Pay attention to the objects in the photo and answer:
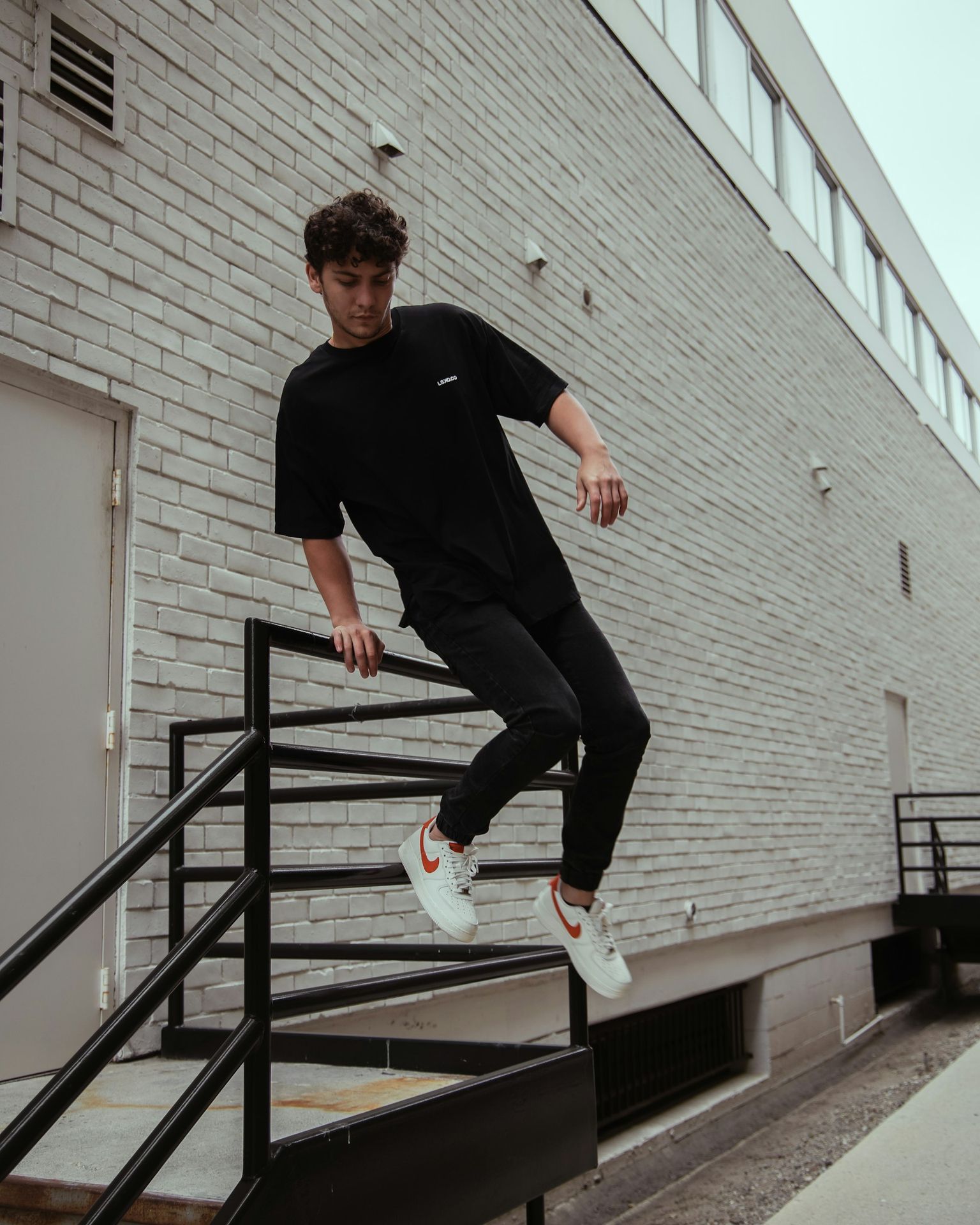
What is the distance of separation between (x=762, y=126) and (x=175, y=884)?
9.64 m

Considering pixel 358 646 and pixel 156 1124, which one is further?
pixel 156 1124

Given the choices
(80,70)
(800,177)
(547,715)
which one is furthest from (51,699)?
(800,177)

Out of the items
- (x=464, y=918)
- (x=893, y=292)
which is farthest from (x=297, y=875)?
(x=893, y=292)

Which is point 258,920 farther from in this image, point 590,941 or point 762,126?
point 762,126

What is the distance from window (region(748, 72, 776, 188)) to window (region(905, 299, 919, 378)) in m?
5.51

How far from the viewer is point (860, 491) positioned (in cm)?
1192

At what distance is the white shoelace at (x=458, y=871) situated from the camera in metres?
2.31

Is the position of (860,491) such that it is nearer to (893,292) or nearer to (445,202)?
(893,292)

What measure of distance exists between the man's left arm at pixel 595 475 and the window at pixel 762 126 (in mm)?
8955

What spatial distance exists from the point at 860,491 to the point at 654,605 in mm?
5712

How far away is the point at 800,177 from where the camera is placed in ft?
38.2

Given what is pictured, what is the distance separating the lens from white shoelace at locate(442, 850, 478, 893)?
2311 millimetres

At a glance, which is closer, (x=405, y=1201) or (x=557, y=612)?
(x=405, y=1201)

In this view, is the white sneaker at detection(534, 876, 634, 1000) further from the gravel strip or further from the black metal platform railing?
the gravel strip
